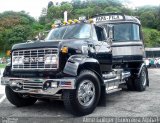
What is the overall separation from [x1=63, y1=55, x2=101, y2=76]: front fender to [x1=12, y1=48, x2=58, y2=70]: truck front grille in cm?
32

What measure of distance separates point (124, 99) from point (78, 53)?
9.17 feet

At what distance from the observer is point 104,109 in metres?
7.87

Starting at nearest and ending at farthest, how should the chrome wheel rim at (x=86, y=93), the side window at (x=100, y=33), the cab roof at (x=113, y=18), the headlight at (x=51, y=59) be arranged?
the headlight at (x=51, y=59) < the chrome wheel rim at (x=86, y=93) < the side window at (x=100, y=33) < the cab roof at (x=113, y=18)

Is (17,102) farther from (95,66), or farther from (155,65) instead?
(155,65)

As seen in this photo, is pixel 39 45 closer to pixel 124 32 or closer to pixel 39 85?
pixel 39 85

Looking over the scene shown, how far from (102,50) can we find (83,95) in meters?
1.91

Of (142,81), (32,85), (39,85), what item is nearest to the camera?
(39,85)

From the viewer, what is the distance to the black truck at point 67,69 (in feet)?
22.8

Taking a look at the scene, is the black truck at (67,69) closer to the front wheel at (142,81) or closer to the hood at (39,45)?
the hood at (39,45)

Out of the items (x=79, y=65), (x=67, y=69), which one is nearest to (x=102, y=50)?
(x=79, y=65)

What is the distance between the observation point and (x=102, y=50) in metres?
8.68

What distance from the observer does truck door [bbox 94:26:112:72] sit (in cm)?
850

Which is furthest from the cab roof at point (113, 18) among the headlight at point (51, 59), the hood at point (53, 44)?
the headlight at point (51, 59)

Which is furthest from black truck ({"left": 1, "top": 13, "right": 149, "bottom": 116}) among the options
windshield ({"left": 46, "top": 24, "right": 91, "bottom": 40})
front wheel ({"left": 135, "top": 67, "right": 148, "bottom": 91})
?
front wheel ({"left": 135, "top": 67, "right": 148, "bottom": 91})
